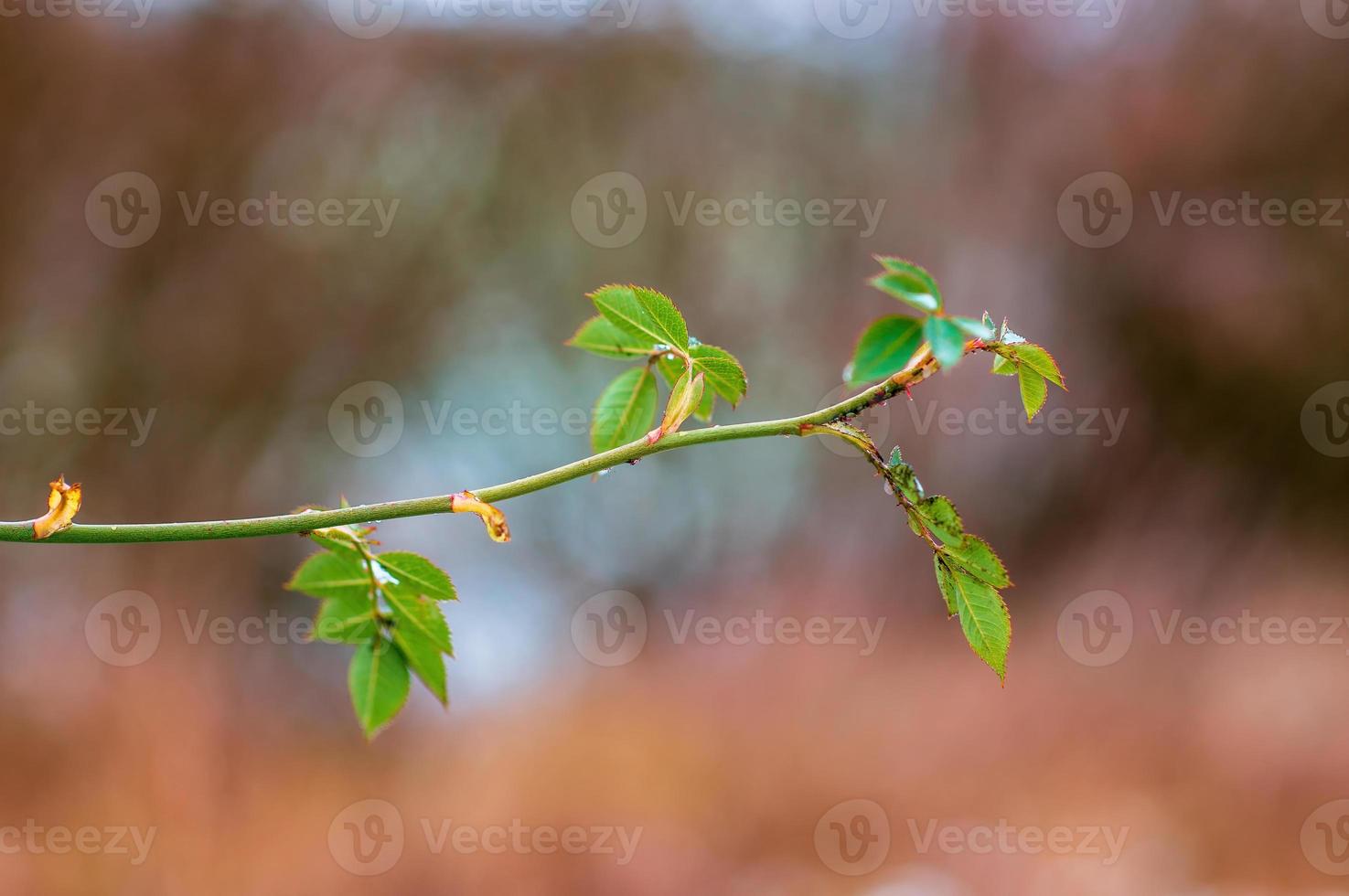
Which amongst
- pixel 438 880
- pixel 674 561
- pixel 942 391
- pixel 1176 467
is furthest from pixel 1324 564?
pixel 438 880

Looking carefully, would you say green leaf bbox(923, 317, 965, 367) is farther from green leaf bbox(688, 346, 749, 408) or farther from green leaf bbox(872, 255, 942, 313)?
green leaf bbox(688, 346, 749, 408)

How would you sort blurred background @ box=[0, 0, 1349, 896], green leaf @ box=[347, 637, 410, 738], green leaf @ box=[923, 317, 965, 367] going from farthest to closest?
1. blurred background @ box=[0, 0, 1349, 896]
2. green leaf @ box=[347, 637, 410, 738]
3. green leaf @ box=[923, 317, 965, 367]

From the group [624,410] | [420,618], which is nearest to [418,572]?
[420,618]

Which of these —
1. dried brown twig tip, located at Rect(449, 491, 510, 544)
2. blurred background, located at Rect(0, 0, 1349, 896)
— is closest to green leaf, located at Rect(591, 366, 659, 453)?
dried brown twig tip, located at Rect(449, 491, 510, 544)

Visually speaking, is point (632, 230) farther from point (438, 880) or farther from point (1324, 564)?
point (1324, 564)

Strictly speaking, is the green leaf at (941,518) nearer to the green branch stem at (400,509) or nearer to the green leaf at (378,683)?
the green branch stem at (400,509)

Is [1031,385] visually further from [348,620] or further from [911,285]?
[348,620]
